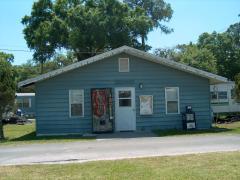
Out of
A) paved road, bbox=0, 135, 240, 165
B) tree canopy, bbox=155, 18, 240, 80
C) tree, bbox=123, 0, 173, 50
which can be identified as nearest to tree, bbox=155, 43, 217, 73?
tree canopy, bbox=155, 18, 240, 80

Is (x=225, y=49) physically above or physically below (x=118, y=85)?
above

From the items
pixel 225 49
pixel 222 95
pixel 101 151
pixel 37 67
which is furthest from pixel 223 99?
pixel 37 67

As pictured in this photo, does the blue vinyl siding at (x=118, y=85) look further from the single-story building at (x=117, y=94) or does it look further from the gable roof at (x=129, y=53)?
the gable roof at (x=129, y=53)

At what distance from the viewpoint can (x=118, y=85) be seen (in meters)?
21.9

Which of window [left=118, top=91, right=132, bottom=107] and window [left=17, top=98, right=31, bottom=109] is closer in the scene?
window [left=118, top=91, right=132, bottom=107]

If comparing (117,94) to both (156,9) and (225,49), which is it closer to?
(156,9)

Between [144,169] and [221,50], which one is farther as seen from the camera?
[221,50]

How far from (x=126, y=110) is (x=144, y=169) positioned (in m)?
12.2

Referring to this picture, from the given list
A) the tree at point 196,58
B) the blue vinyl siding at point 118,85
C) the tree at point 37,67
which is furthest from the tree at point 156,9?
the blue vinyl siding at point 118,85

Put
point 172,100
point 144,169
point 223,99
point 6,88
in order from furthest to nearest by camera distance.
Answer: point 223,99 < point 172,100 < point 6,88 < point 144,169

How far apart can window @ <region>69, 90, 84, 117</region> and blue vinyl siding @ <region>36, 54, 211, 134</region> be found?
155mm

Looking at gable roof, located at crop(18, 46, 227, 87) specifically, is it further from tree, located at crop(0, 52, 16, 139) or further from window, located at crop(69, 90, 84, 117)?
window, located at crop(69, 90, 84, 117)

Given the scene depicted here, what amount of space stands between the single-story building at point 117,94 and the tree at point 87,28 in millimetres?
18055

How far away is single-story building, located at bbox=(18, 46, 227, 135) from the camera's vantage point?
843 inches
